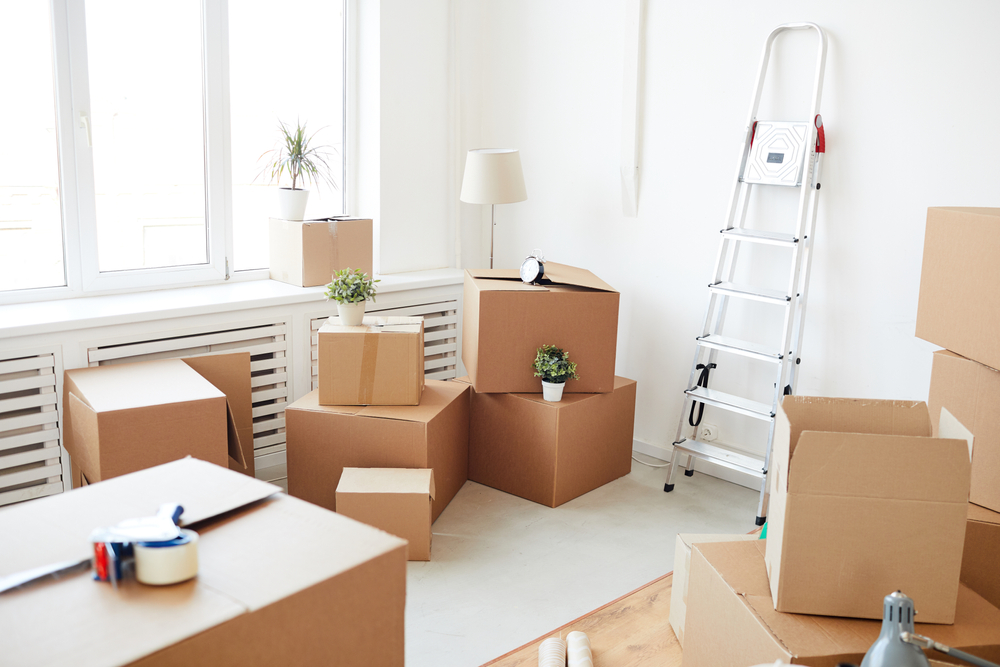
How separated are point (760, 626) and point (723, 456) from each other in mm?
1754

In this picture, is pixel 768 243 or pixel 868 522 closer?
pixel 868 522

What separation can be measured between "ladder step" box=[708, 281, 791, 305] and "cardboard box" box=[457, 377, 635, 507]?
1.82 feet

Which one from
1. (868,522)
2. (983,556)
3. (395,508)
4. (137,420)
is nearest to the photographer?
(868,522)

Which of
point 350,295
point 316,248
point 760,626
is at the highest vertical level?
point 316,248

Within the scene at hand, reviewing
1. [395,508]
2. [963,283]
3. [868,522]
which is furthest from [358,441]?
[963,283]

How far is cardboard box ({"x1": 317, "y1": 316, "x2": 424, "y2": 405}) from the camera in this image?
2.77 m

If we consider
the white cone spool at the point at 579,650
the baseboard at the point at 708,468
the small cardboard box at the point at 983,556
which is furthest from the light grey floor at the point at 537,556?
the small cardboard box at the point at 983,556

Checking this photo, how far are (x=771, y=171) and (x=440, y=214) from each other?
1730 millimetres

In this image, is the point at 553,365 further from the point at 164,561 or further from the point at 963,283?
the point at 164,561

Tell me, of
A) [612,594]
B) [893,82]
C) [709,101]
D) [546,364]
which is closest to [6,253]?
[546,364]

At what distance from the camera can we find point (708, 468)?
11.2ft

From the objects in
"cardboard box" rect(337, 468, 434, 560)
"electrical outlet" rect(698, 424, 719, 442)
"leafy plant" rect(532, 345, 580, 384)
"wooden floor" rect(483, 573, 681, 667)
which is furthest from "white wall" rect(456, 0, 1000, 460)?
"cardboard box" rect(337, 468, 434, 560)

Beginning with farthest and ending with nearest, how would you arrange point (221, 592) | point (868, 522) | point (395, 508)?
1. point (395, 508)
2. point (868, 522)
3. point (221, 592)

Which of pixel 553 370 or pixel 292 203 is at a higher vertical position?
pixel 292 203
